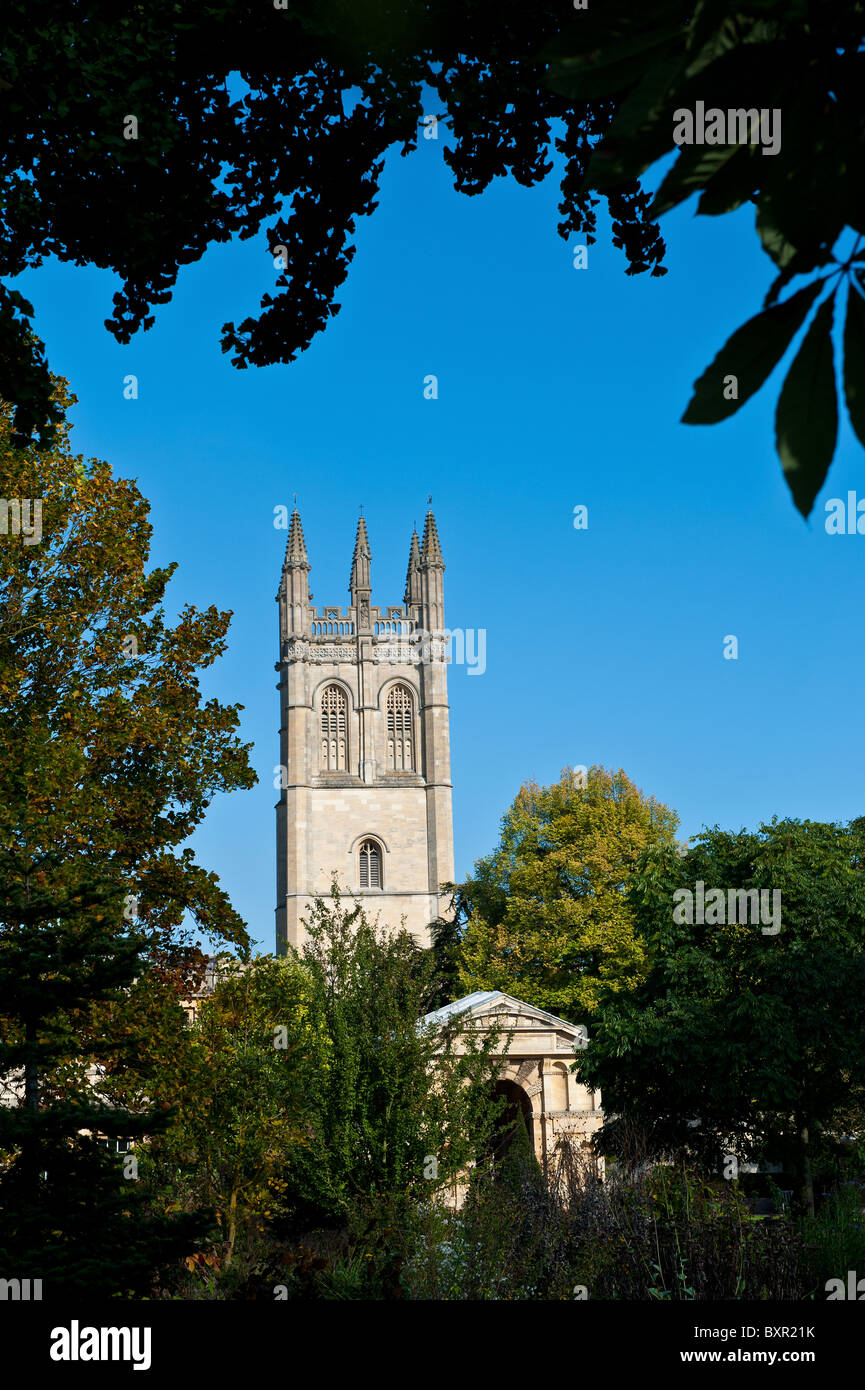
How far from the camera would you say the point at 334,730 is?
7550 centimetres

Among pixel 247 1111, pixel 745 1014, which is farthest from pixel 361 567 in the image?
pixel 247 1111

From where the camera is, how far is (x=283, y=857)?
73.2 m

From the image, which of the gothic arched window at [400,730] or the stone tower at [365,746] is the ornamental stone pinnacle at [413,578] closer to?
the stone tower at [365,746]

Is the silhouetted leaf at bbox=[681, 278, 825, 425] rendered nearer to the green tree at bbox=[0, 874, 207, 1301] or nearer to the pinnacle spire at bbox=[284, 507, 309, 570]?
the green tree at bbox=[0, 874, 207, 1301]

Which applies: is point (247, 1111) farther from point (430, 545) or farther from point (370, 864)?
point (430, 545)

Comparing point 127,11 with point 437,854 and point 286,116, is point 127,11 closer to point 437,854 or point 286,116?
point 286,116

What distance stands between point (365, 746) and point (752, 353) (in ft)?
241

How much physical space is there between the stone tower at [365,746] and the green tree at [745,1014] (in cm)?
4347

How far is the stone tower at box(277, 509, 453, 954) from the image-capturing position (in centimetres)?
7212

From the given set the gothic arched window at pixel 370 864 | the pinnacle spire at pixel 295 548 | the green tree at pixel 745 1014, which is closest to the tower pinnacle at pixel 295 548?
the pinnacle spire at pixel 295 548

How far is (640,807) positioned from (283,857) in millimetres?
30140

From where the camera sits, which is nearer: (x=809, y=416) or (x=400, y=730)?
(x=809, y=416)

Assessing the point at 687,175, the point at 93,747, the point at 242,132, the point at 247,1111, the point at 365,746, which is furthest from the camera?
the point at 365,746

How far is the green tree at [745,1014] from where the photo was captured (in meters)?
23.8
